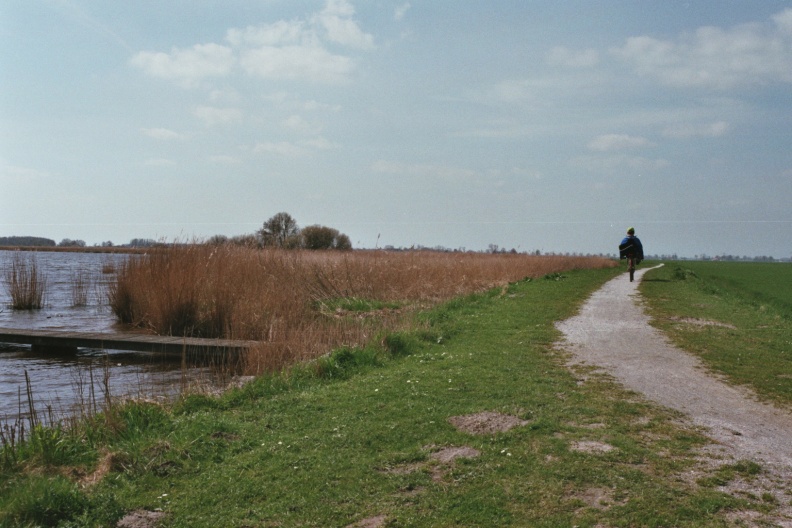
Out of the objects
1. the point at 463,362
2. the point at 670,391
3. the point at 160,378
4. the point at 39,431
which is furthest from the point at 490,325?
the point at 39,431

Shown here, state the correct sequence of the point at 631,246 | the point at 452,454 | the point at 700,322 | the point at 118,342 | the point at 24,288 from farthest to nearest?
the point at 631,246 → the point at 24,288 → the point at 700,322 → the point at 118,342 → the point at 452,454

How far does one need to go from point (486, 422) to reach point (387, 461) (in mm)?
1437

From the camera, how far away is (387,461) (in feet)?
18.7

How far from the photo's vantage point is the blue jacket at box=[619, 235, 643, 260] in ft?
92.1

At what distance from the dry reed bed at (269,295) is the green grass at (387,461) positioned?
3.55 m

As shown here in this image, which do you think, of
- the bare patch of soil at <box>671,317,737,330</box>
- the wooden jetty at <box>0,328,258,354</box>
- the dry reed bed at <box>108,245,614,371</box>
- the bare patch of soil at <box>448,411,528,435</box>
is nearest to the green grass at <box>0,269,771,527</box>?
the bare patch of soil at <box>448,411,528,435</box>

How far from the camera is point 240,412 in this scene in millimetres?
7648

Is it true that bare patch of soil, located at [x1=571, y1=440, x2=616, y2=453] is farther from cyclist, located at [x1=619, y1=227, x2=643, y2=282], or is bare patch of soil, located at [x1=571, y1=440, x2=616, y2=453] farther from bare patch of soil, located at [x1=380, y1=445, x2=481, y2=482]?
cyclist, located at [x1=619, y1=227, x2=643, y2=282]

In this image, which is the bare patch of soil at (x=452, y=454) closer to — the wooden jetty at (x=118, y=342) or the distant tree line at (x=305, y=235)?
the wooden jetty at (x=118, y=342)

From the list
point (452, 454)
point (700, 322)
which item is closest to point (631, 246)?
point (700, 322)

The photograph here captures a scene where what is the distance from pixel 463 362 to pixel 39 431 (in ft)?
19.3

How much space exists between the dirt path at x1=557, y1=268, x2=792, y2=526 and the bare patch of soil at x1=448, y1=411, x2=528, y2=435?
1999 millimetres

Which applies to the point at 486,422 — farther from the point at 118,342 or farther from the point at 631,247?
the point at 631,247

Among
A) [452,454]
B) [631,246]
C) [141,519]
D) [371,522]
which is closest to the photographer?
[371,522]
